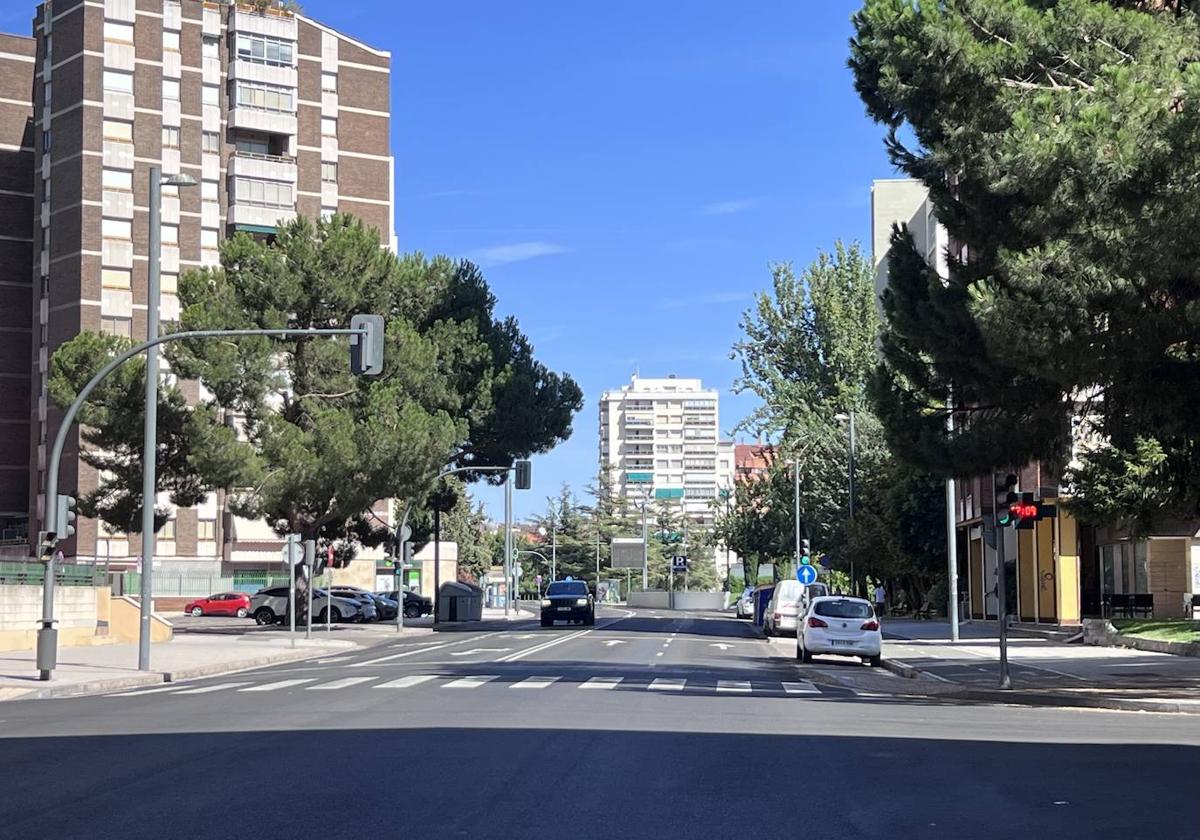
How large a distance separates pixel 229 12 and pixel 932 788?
80104 mm

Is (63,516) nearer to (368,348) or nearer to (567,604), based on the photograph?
(368,348)

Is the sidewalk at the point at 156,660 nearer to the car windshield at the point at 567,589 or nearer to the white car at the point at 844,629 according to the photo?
the car windshield at the point at 567,589

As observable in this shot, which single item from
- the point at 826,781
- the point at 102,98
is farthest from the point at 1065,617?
the point at 102,98

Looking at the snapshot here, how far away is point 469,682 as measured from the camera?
24.8m

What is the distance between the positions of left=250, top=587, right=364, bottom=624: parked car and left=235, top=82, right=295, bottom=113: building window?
32.0 meters

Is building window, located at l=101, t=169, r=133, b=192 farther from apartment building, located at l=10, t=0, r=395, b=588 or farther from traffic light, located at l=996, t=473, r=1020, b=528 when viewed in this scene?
traffic light, located at l=996, t=473, r=1020, b=528

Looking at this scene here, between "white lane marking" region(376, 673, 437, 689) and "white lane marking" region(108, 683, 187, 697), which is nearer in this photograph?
"white lane marking" region(108, 683, 187, 697)

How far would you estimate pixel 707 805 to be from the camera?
1050cm

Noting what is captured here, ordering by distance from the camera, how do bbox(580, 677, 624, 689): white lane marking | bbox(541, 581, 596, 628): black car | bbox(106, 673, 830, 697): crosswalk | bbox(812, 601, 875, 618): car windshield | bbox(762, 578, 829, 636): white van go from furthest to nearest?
1. bbox(541, 581, 596, 628): black car
2. bbox(762, 578, 829, 636): white van
3. bbox(812, 601, 875, 618): car windshield
4. bbox(580, 677, 624, 689): white lane marking
5. bbox(106, 673, 830, 697): crosswalk

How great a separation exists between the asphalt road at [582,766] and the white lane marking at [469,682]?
0.88 ft

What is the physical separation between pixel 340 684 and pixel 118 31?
64.6m

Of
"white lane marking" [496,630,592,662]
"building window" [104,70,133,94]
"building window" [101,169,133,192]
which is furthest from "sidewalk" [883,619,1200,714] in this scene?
"building window" [104,70,133,94]

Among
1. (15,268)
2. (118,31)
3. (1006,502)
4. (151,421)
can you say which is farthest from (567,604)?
(15,268)

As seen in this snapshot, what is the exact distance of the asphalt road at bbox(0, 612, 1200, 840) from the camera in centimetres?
968
